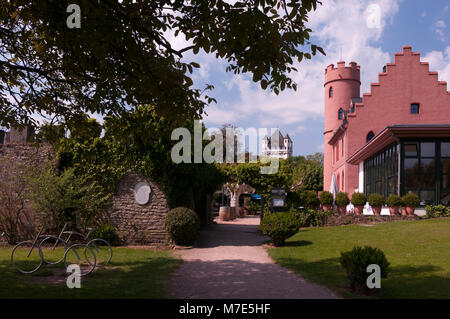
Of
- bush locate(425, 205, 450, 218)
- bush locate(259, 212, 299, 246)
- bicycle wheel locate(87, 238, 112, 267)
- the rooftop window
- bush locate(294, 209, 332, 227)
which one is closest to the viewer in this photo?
bicycle wheel locate(87, 238, 112, 267)

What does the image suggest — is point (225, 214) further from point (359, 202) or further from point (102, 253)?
point (102, 253)

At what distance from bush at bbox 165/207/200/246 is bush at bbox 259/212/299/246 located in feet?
8.78

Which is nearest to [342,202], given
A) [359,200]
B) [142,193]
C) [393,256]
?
[359,200]

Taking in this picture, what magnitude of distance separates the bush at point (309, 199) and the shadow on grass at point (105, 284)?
11.7 m

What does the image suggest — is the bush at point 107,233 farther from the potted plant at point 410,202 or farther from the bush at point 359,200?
the potted plant at point 410,202

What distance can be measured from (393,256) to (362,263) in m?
4.43

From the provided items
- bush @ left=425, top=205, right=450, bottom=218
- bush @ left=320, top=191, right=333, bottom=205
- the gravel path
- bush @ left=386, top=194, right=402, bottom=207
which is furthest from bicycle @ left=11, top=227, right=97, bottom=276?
bush @ left=425, top=205, right=450, bottom=218

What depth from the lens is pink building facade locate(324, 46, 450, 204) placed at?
66.9ft

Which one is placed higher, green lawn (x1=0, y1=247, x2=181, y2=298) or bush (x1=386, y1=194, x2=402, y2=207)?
bush (x1=386, y1=194, x2=402, y2=207)

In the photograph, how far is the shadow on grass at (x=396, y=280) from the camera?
7.23m

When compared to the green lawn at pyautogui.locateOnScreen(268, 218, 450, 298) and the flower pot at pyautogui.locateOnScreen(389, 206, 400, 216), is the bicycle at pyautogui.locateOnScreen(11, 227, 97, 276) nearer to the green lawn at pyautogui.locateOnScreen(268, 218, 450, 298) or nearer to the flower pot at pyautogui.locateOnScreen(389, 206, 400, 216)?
the green lawn at pyautogui.locateOnScreen(268, 218, 450, 298)

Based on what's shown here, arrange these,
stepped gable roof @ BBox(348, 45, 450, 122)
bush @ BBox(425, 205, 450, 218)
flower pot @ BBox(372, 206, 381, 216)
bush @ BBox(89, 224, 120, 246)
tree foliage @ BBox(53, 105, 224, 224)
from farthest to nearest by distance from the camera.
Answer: stepped gable roof @ BBox(348, 45, 450, 122) < flower pot @ BBox(372, 206, 381, 216) < bush @ BBox(425, 205, 450, 218) < tree foliage @ BBox(53, 105, 224, 224) < bush @ BBox(89, 224, 120, 246)

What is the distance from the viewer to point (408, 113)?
31375 millimetres

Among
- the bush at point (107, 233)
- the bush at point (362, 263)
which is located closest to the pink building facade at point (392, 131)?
the bush at point (362, 263)
